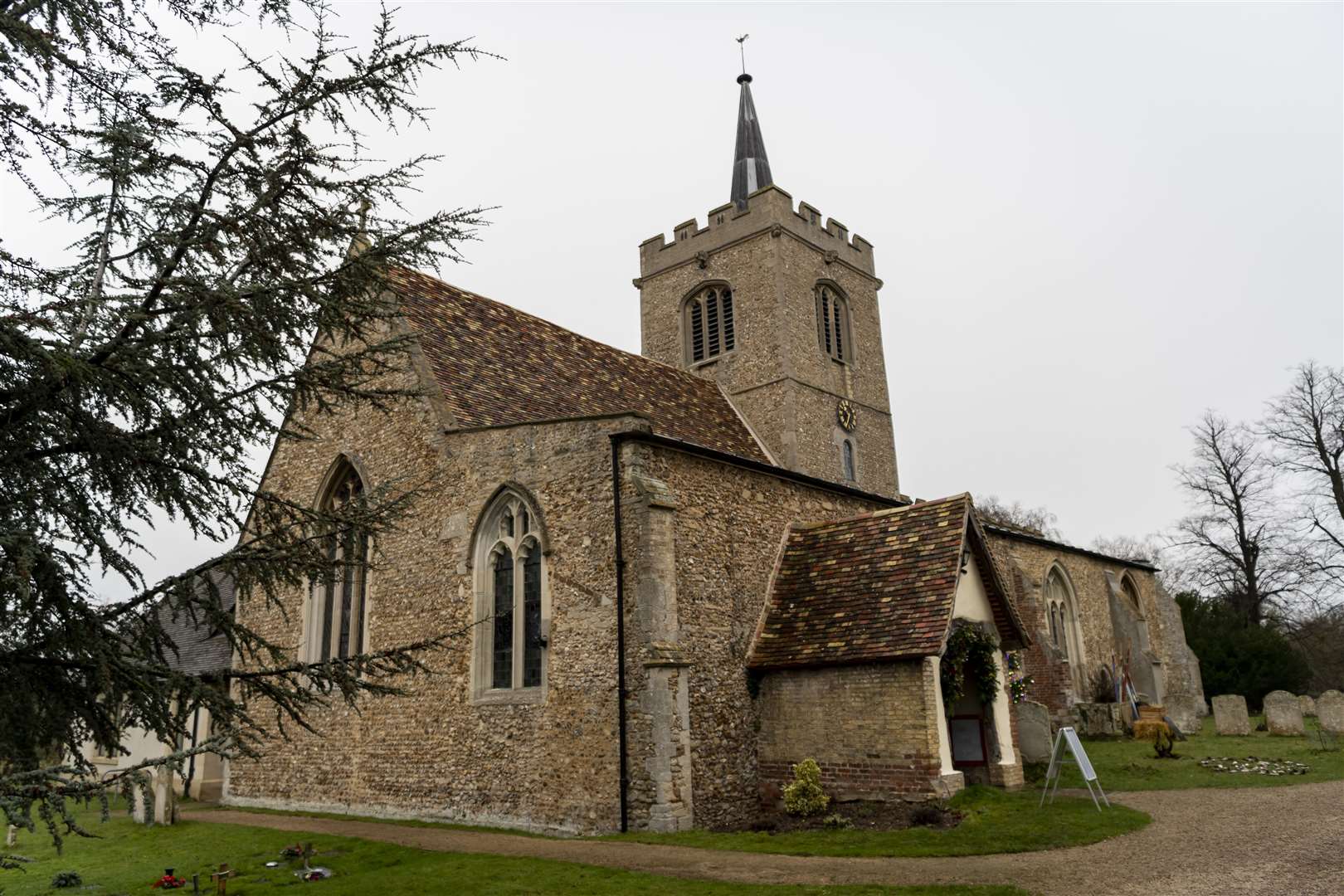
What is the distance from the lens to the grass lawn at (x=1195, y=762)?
15.2 metres

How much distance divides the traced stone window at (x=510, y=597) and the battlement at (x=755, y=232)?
14.9m

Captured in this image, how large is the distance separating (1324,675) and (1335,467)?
13.2 metres

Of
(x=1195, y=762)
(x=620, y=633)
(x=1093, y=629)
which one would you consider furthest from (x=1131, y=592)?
(x=620, y=633)

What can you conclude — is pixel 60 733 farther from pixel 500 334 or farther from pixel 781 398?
pixel 781 398

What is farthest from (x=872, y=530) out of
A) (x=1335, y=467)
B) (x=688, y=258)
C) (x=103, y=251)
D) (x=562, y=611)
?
(x=1335, y=467)

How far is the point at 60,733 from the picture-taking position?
20.0 feet

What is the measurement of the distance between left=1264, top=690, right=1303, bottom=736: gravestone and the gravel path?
452 inches

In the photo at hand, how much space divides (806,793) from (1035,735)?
19.6 ft

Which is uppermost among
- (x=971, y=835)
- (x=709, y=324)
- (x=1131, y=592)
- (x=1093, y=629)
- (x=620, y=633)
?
(x=709, y=324)

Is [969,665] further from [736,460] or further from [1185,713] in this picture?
[1185,713]

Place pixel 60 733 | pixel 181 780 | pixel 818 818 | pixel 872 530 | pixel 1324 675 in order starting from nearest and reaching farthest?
pixel 60 733 < pixel 818 818 < pixel 872 530 < pixel 181 780 < pixel 1324 675

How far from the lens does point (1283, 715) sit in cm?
2297

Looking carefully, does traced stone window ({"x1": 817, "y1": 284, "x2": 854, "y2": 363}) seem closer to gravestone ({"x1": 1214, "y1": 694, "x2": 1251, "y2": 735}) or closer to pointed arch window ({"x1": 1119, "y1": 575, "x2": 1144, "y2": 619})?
pointed arch window ({"x1": 1119, "y1": 575, "x2": 1144, "y2": 619})

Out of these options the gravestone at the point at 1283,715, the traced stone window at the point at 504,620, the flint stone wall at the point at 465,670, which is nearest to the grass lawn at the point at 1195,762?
the gravestone at the point at 1283,715
